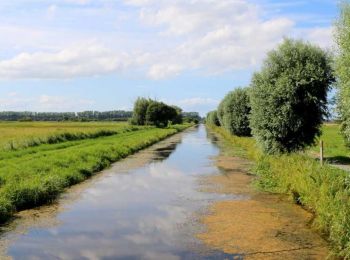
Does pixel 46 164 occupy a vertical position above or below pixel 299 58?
below

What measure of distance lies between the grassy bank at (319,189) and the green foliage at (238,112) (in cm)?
2586

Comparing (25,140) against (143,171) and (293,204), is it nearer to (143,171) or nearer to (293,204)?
(143,171)

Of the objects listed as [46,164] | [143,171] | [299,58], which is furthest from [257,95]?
[46,164]

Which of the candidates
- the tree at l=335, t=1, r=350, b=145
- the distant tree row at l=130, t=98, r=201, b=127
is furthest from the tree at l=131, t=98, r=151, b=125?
the tree at l=335, t=1, r=350, b=145

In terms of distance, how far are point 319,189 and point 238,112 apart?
36.4m

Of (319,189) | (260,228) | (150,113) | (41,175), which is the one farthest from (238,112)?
(150,113)

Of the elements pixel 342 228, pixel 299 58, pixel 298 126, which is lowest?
pixel 342 228

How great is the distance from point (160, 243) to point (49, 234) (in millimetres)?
3238

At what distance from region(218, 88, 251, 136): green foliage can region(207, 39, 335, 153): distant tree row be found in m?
25.0

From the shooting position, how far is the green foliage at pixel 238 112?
49562 millimetres

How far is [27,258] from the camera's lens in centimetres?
1066

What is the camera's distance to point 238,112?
5000 centimetres

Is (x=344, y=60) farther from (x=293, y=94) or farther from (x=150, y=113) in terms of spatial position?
(x=150, y=113)

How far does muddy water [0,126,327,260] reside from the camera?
11.1 m
